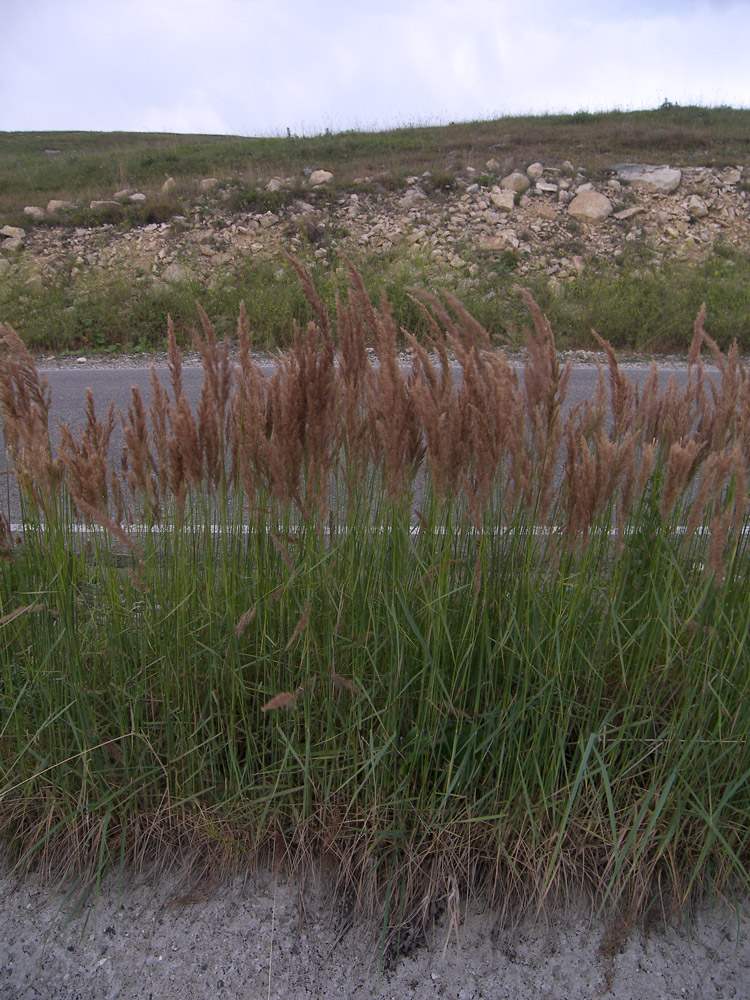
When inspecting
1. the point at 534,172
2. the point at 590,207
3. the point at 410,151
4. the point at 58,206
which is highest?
the point at 410,151

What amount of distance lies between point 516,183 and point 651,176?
11.3ft

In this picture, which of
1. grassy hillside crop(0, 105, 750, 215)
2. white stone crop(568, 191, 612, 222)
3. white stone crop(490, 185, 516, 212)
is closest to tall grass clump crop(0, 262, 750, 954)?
white stone crop(568, 191, 612, 222)

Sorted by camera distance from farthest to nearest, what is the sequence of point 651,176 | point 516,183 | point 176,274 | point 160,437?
point 651,176 < point 516,183 < point 176,274 < point 160,437

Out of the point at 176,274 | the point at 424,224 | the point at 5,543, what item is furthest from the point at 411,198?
the point at 5,543

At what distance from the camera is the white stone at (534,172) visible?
17.5 metres

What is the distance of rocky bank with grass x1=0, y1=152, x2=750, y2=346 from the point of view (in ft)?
44.2

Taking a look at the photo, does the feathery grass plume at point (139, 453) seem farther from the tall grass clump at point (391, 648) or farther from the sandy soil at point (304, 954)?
the sandy soil at point (304, 954)

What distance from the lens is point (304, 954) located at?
6.14 ft

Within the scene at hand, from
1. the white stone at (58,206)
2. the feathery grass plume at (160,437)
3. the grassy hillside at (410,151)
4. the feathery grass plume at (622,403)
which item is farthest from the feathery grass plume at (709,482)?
the white stone at (58,206)

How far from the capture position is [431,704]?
193cm

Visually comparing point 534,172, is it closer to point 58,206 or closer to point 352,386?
point 58,206

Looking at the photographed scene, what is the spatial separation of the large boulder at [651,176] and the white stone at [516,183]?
2.50 metres

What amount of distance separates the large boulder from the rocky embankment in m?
0.04

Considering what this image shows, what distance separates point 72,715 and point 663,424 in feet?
6.68
